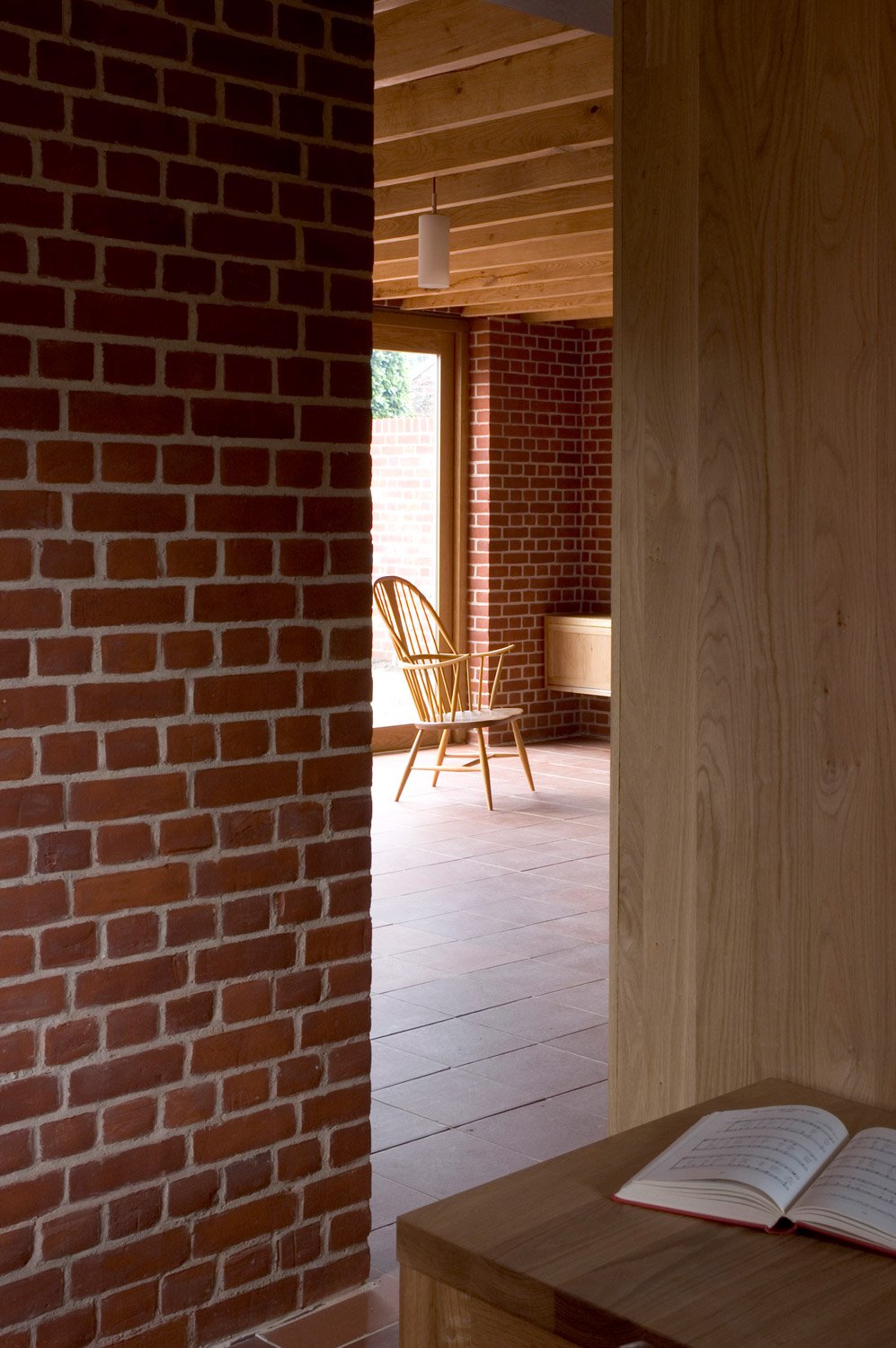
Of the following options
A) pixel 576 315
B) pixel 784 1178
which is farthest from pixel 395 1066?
pixel 576 315

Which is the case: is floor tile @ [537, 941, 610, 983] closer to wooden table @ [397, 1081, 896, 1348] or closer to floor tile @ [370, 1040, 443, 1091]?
floor tile @ [370, 1040, 443, 1091]

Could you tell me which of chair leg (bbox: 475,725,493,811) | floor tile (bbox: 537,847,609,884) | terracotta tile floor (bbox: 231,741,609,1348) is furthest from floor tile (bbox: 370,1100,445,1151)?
chair leg (bbox: 475,725,493,811)

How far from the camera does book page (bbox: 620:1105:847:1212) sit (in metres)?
1.47

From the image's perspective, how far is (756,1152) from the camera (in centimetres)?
153

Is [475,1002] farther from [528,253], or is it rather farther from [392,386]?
[392,386]

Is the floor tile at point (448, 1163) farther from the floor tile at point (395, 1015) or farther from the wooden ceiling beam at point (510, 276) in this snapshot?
the wooden ceiling beam at point (510, 276)

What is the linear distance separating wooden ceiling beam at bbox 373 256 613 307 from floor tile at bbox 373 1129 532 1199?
14.8 ft

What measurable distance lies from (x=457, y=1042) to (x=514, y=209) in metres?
3.27

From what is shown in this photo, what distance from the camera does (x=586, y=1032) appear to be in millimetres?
4113

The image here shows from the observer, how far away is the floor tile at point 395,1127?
11.1 ft

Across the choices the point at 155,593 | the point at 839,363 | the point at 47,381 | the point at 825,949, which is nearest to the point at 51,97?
the point at 47,381

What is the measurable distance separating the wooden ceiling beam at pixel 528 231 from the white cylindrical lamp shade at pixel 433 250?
63cm

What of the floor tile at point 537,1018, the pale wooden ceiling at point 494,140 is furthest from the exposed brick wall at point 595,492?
the floor tile at point 537,1018

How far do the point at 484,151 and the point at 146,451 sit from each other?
116 inches
